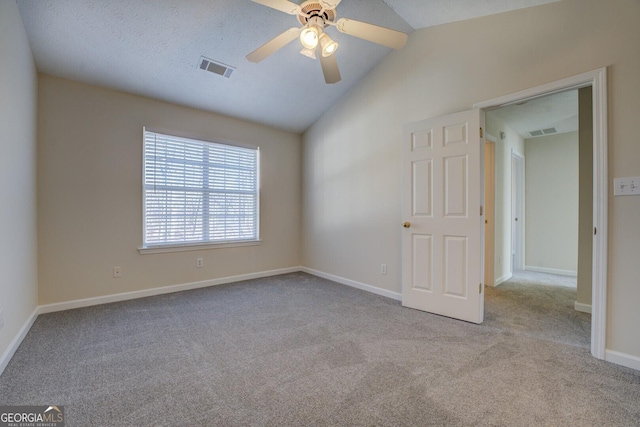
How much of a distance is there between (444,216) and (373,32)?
5.80ft

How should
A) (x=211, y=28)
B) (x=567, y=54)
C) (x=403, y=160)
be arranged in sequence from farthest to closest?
1. (x=403, y=160)
2. (x=211, y=28)
3. (x=567, y=54)

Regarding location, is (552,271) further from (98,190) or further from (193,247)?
(98,190)

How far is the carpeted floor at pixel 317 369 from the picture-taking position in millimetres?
1455

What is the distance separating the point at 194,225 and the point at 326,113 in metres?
2.56

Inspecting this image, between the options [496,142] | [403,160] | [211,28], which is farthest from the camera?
[496,142]

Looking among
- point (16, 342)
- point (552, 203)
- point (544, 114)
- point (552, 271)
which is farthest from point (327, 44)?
point (552, 271)

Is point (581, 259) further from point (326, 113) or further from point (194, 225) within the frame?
point (194, 225)

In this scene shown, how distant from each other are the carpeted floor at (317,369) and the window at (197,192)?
43.3 inches

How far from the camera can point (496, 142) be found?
4.10m

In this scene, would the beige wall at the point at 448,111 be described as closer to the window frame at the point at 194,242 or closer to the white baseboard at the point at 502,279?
the window frame at the point at 194,242

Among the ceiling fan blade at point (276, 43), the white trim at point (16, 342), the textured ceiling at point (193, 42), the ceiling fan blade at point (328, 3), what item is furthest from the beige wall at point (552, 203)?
the white trim at point (16, 342)

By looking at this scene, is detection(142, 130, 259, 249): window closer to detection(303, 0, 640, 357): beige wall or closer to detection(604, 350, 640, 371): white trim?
detection(303, 0, 640, 357): beige wall

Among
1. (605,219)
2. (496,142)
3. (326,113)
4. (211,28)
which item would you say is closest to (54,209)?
(211,28)

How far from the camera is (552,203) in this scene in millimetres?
5000
